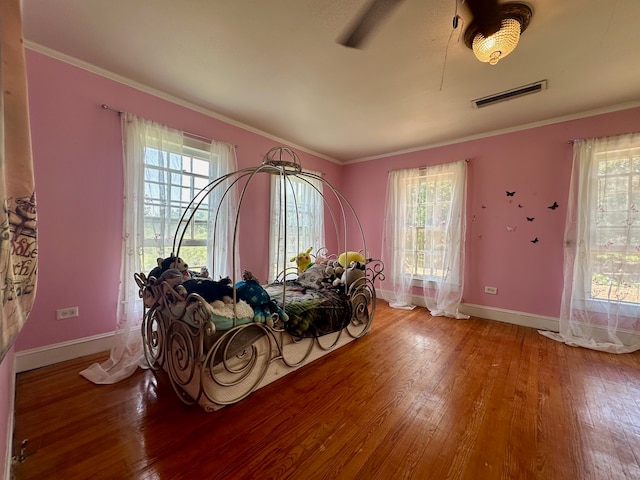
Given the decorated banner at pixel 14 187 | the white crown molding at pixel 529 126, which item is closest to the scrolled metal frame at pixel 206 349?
the decorated banner at pixel 14 187

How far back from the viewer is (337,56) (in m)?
2.14

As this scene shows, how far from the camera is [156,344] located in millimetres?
2117

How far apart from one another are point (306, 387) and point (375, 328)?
153 centimetres

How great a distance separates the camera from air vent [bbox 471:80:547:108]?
2518mm

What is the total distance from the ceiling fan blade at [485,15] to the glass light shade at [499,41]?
34mm

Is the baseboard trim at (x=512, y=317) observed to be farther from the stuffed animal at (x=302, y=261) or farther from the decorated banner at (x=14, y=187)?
the decorated banner at (x=14, y=187)

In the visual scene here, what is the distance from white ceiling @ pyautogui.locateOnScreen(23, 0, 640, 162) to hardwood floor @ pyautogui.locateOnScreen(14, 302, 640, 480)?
2588mm

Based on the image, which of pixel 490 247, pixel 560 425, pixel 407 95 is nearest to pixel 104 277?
pixel 407 95

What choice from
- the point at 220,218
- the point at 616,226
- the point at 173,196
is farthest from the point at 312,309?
the point at 616,226

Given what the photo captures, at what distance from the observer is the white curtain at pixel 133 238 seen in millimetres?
2246

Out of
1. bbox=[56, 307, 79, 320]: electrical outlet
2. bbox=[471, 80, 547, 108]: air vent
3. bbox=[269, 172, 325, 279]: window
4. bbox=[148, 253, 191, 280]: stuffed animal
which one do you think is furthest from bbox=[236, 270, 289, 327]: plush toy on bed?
bbox=[471, 80, 547, 108]: air vent

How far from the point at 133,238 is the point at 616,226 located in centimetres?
496

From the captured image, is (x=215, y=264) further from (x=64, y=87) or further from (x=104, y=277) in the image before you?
(x=64, y=87)

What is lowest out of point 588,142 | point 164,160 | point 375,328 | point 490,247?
point 375,328
